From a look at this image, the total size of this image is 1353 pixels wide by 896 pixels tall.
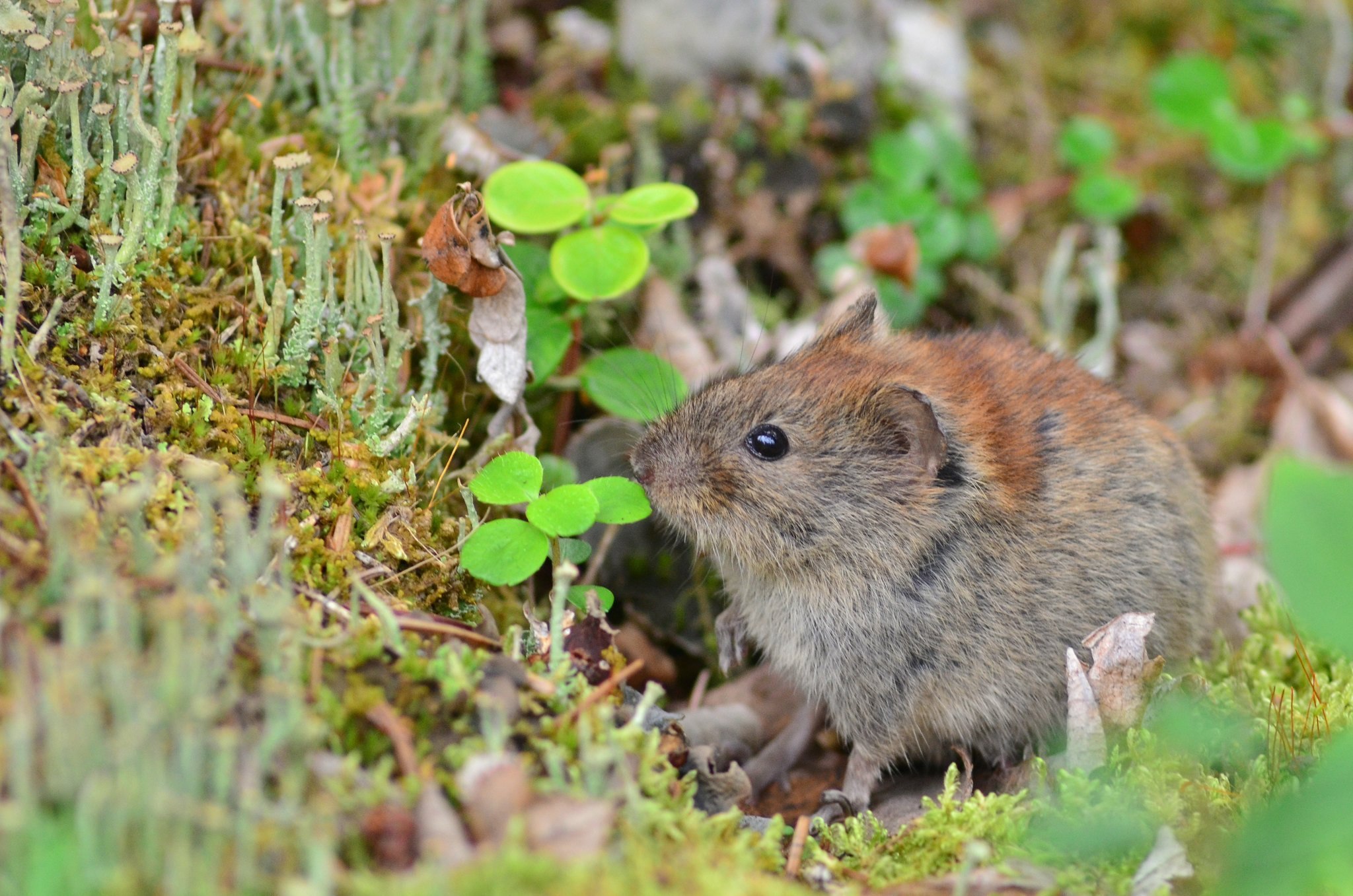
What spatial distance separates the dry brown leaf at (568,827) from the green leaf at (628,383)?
6.99ft

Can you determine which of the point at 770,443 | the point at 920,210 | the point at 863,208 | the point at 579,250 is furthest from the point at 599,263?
the point at 920,210

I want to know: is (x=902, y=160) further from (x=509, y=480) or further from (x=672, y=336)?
(x=509, y=480)

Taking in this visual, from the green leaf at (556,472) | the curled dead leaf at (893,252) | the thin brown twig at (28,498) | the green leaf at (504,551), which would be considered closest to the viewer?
the thin brown twig at (28,498)

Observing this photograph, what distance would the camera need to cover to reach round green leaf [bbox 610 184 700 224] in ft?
14.0

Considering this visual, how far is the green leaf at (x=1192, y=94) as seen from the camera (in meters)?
6.70

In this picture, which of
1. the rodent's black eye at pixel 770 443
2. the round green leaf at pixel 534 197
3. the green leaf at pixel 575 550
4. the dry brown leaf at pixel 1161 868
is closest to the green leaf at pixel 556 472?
the green leaf at pixel 575 550

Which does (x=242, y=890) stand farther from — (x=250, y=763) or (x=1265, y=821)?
(x=1265, y=821)

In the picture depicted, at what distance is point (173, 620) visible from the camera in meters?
2.33

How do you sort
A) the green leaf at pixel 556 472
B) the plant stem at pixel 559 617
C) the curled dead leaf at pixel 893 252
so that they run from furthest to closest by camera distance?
the curled dead leaf at pixel 893 252 < the green leaf at pixel 556 472 < the plant stem at pixel 559 617

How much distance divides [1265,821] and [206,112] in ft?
14.1

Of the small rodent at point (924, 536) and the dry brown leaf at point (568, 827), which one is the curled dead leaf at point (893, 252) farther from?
the dry brown leaf at point (568, 827)

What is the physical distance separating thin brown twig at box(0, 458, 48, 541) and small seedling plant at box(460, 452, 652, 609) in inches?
46.3

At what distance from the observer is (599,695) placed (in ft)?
10.4

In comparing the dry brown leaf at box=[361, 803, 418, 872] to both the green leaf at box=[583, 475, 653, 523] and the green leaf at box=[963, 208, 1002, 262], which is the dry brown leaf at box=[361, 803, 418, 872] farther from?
the green leaf at box=[963, 208, 1002, 262]
